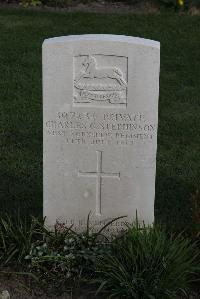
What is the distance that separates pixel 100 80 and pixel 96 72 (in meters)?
0.07

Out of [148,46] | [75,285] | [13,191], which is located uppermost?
[148,46]

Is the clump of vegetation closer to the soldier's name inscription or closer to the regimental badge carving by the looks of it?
the soldier's name inscription

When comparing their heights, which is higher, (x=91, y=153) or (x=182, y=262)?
(x=91, y=153)

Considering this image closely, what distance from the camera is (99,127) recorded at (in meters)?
5.61

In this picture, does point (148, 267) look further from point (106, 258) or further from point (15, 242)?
point (15, 242)

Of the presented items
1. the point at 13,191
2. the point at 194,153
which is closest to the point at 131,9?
the point at 194,153

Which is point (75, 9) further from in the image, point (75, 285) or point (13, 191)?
point (75, 285)

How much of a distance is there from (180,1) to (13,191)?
7.53 metres

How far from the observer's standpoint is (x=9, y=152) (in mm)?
7875

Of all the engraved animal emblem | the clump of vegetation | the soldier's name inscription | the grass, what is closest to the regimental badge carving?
the engraved animal emblem

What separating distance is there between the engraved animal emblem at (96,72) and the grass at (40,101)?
5.03ft

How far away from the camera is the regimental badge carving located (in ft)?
17.9

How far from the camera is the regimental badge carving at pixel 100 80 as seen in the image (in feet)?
17.9

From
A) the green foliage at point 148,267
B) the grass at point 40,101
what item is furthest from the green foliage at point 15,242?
the grass at point 40,101
